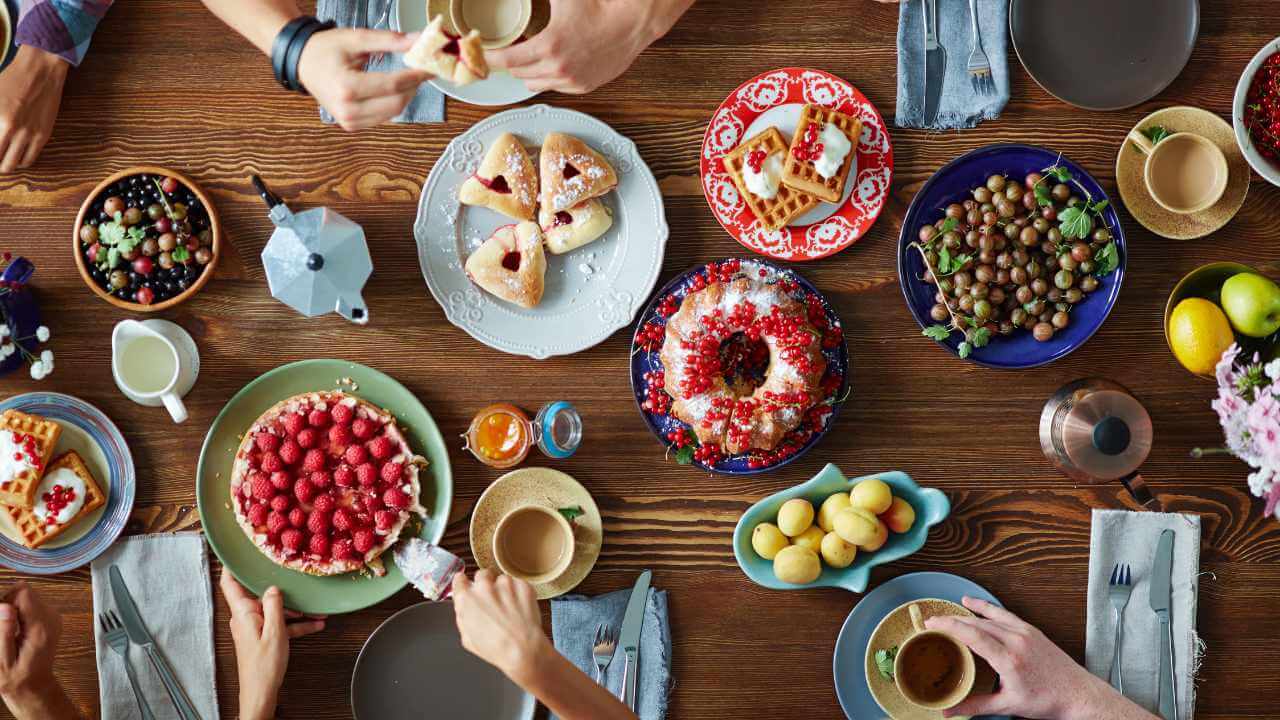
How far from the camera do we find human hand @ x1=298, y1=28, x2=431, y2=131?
1666mm

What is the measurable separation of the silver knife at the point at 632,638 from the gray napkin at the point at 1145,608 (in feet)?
3.58

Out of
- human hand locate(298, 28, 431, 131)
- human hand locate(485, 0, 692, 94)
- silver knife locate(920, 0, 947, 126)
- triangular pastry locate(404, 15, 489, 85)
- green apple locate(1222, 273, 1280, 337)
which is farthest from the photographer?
silver knife locate(920, 0, 947, 126)

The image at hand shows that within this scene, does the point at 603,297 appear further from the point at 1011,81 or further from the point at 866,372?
the point at 1011,81

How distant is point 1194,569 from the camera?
2.06 m

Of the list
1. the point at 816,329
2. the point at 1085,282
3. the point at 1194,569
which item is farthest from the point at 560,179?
the point at 1194,569

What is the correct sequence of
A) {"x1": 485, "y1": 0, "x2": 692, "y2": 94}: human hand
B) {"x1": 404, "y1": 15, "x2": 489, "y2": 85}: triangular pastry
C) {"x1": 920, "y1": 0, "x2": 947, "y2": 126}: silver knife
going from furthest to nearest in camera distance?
{"x1": 920, "y1": 0, "x2": 947, "y2": 126}: silver knife < {"x1": 485, "y1": 0, "x2": 692, "y2": 94}: human hand < {"x1": 404, "y1": 15, "x2": 489, "y2": 85}: triangular pastry

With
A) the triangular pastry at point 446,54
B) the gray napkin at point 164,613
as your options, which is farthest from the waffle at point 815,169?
the gray napkin at point 164,613

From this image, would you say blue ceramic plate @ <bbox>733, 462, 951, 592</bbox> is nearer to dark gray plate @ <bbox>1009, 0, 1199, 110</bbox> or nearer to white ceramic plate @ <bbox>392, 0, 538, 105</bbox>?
dark gray plate @ <bbox>1009, 0, 1199, 110</bbox>

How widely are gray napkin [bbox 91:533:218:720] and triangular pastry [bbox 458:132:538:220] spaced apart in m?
1.04

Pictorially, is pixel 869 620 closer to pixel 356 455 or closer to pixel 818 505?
pixel 818 505

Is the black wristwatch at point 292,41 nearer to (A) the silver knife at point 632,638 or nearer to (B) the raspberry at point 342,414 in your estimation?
→ (B) the raspberry at point 342,414

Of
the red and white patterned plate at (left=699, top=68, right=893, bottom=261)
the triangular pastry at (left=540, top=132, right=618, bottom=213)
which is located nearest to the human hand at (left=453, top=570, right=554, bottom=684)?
the triangular pastry at (left=540, top=132, right=618, bottom=213)

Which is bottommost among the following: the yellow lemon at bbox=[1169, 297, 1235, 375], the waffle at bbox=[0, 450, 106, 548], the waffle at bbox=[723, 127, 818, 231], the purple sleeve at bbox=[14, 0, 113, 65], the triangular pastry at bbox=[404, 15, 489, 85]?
the waffle at bbox=[0, 450, 106, 548]

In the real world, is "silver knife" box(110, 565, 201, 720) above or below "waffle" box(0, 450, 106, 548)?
below
